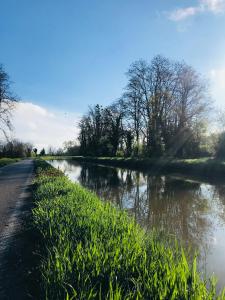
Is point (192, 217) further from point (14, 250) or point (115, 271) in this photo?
point (115, 271)

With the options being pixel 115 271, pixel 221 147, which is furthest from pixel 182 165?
pixel 115 271

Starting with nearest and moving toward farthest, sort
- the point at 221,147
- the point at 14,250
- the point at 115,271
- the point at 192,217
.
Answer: the point at 115,271, the point at 14,250, the point at 192,217, the point at 221,147

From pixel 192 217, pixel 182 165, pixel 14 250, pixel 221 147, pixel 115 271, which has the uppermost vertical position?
pixel 221 147

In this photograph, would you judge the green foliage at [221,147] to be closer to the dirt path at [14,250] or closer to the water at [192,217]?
the water at [192,217]

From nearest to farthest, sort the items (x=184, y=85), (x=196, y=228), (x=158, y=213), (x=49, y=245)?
1. (x=49, y=245)
2. (x=196, y=228)
3. (x=158, y=213)
4. (x=184, y=85)

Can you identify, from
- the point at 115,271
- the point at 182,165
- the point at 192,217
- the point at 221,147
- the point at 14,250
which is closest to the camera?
the point at 115,271

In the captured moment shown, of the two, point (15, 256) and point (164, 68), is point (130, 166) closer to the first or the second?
point (164, 68)

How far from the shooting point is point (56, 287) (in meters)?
3.47

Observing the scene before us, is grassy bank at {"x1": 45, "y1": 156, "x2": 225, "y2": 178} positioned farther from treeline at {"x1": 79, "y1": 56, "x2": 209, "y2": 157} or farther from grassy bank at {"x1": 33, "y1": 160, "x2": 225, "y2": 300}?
grassy bank at {"x1": 33, "y1": 160, "x2": 225, "y2": 300}

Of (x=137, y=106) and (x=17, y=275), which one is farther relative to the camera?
(x=137, y=106)

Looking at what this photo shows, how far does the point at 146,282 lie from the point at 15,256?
10.5ft

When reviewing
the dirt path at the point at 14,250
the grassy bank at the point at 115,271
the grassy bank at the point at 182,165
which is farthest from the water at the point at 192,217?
the grassy bank at the point at 182,165

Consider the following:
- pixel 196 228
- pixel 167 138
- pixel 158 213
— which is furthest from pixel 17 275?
pixel 167 138

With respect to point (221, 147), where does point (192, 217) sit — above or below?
below
